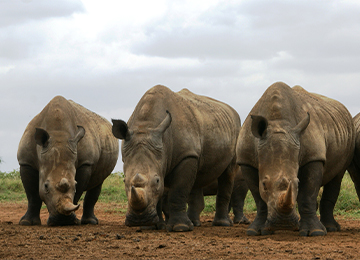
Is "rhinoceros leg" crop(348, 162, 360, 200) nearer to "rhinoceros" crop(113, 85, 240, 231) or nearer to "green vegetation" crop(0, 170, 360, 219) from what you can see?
"rhinoceros" crop(113, 85, 240, 231)

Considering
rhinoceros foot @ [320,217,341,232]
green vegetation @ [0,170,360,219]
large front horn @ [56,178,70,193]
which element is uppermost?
large front horn @ [56,178,70,193]

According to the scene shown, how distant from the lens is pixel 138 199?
7.68 metres

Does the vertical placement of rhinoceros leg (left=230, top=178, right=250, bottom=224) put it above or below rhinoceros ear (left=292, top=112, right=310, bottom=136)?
below

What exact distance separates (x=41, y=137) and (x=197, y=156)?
2.61m

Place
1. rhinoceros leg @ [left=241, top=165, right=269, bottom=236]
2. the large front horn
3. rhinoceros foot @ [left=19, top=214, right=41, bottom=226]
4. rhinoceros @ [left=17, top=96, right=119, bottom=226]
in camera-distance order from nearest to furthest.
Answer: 1. rhinoceros leg @ [left=241, top=165, right=269, bottom=236]
2. the large front horn
3. rhinoceros @ [left=17, top=96, right=119, bottom=226]
4. rhinoceros foot @ [left=19, top=214, right=41, bottom=226]

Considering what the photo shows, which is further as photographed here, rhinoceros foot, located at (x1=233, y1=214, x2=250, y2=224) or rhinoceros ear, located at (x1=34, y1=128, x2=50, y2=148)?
rhinoceros foot, located at (x1=233, y1=214, x2=250, y2=224)

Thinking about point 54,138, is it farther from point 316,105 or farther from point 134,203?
point 316,105

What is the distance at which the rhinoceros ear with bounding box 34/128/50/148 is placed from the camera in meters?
9.64

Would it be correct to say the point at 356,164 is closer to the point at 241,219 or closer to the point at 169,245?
the point at 241,219

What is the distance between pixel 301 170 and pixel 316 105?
1341mm

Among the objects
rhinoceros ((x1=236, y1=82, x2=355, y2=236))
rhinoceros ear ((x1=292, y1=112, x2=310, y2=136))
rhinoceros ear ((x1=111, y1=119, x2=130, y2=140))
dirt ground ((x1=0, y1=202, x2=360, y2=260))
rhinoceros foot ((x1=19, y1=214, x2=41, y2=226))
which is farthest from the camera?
rhinoceros foot ((x1=19, y1=214, x2=41, y2=226))

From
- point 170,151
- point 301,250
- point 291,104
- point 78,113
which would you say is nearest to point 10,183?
point 78,113

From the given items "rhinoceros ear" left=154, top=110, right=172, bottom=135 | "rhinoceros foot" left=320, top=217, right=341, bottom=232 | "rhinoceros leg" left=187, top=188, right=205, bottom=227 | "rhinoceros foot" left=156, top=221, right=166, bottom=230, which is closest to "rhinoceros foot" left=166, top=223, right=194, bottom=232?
"rhinoceros foot" left=156, top=221, right=166, bottom=230

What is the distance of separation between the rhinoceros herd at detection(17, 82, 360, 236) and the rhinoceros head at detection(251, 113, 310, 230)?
0.04 ft
